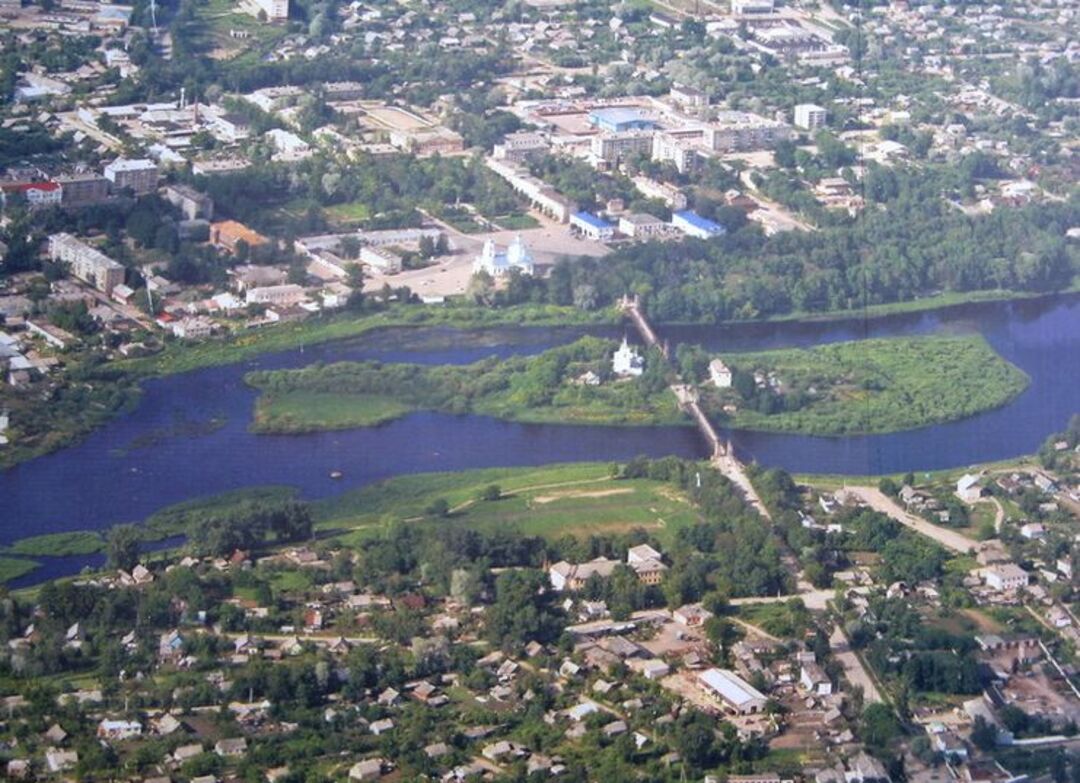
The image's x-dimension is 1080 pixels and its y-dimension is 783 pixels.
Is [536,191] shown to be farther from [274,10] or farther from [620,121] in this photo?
[274,10]

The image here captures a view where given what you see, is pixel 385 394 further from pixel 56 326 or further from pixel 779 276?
pixel 779 276

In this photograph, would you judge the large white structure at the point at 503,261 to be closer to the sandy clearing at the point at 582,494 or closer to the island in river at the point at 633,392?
the island in river at the point at 633,392

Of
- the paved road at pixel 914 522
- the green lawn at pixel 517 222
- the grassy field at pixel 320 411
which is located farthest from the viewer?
the green lawn at pixel 517 222

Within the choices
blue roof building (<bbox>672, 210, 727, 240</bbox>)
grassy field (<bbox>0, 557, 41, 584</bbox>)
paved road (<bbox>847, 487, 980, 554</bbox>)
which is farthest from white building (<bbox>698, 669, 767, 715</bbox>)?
blue roof building (<bbox>672, 210, 727, 240</bbox>)

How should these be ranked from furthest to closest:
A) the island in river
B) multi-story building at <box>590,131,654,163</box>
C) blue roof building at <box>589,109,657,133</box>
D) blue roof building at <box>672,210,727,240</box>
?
blue roof building at <box>589,109,657,133</box> → multi-story building at <box>590,131,654,163</box> → blue roof building at <box>672,210,727,240</box> → the island in river

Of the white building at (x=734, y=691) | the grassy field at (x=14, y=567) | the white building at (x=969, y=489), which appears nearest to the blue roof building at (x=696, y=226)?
the white building at (x=969, y=489)

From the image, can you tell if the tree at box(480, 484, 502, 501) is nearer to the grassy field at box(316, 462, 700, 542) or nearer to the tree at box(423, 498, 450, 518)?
the grassy field at box(316, 462, 700, 542)
